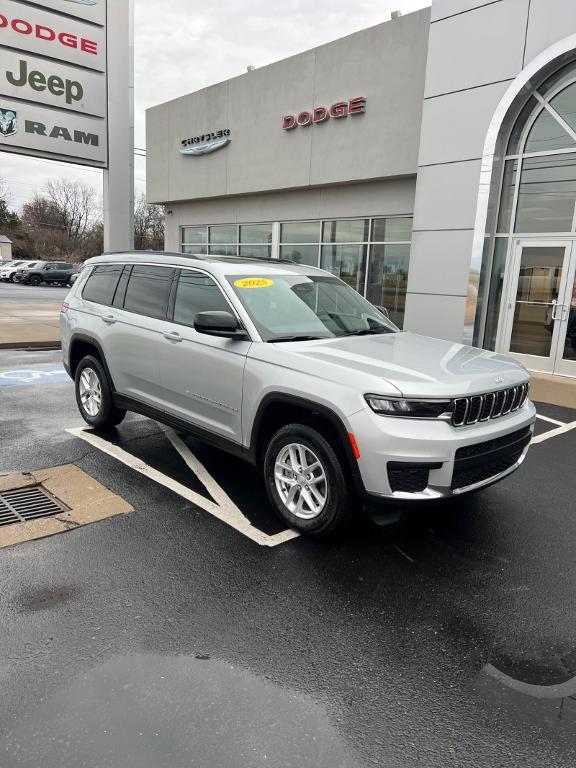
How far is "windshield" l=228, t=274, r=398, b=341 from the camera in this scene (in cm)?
429

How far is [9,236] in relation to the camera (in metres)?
71.2

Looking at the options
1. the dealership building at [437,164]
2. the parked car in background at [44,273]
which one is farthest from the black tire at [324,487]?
the parked car in background at [44,273]

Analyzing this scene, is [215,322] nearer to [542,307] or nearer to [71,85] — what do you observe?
[542,307]

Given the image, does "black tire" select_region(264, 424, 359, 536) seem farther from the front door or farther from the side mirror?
the front door

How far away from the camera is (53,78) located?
1269 centimetres

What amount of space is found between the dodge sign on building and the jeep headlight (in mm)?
12792

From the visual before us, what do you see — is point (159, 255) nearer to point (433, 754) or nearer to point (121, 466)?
point (121, 466)

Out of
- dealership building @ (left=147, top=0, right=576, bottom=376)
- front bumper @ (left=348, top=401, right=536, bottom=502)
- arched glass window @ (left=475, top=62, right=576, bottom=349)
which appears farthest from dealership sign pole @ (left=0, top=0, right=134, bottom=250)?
front bumper @ (left=348, top=401, right=536, bottom=502)

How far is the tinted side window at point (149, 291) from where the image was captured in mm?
5055

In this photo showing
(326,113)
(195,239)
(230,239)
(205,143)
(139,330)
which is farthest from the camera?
(195,239)

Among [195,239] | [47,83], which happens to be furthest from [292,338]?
[195,239]

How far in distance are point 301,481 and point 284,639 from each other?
3.86 ft

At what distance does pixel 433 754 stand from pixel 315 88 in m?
14.7

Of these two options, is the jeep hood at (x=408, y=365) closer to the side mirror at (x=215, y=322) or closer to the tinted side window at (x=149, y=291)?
the side mirror at (x=215, y=322)
